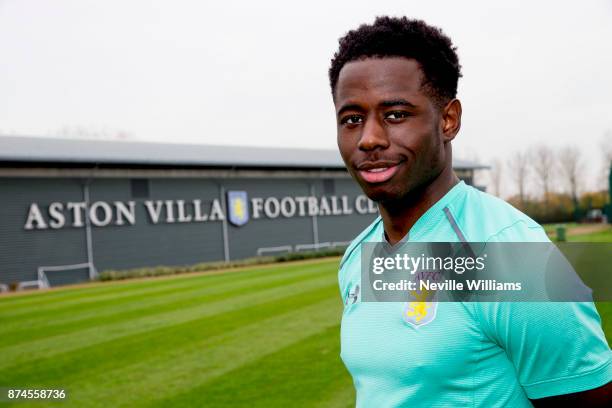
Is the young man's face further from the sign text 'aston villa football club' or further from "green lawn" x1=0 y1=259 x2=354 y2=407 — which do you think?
the sign text 'aston villa football club'

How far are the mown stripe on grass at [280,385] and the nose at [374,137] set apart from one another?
16.3 ft

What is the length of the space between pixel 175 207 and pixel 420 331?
1096 inches

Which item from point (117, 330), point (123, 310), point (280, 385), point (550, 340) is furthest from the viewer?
point (123, 310)

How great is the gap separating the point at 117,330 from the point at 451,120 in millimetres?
10509

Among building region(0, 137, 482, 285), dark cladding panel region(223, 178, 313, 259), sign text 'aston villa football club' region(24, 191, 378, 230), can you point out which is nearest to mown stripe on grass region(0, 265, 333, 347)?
building region(0, 137, 482, 285)

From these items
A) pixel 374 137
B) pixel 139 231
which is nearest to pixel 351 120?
pixel 374 137

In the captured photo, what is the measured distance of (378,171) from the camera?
66.6 inches

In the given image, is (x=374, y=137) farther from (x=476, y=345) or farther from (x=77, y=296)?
(x=77, y=296)

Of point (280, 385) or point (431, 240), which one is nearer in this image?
point (431, 240)

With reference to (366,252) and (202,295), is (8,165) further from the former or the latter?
(366,252)

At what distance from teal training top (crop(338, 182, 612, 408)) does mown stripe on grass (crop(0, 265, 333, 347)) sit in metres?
11.0

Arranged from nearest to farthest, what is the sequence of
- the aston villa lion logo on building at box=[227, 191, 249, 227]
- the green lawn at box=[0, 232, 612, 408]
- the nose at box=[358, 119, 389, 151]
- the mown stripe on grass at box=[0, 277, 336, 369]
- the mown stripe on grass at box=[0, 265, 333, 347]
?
the nose at box=[358, 119, 389, 151]
the green lawn at box=[0, 232, 612, 408]
the mown stripe on grass at box=[0, 277, 336, 369]
the mown stripe on grass at box=[0, 265, 333, 347]
the aston villa lion logo on building at box=[227, 191, 249, 227]

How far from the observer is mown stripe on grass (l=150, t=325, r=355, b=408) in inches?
249

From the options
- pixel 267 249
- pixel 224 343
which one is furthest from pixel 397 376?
pixel 267 249
